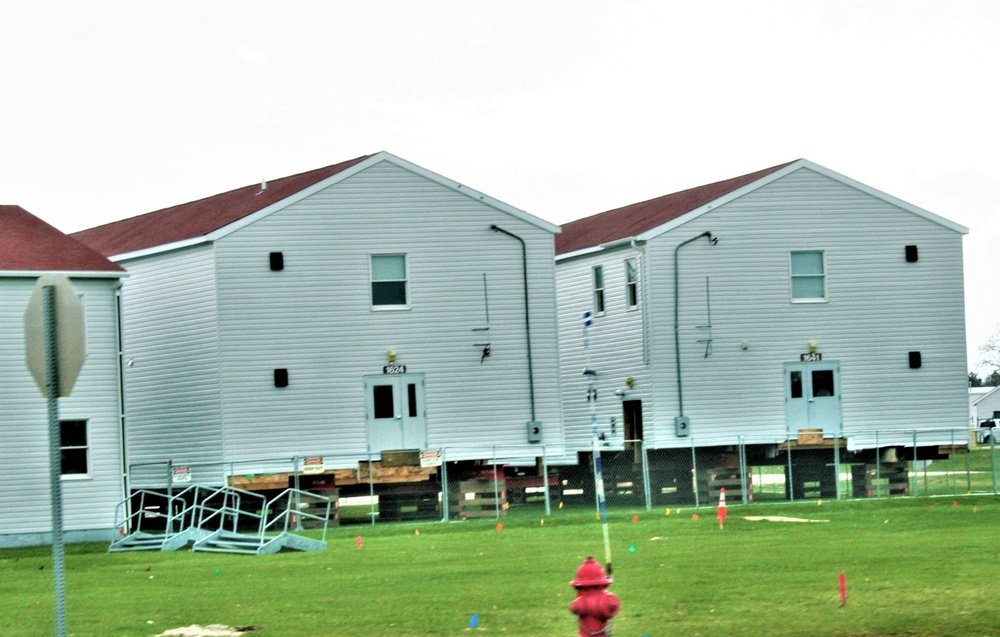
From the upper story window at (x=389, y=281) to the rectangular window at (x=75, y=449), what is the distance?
789 centimetres

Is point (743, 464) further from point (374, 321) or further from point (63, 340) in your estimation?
point (63, 340)

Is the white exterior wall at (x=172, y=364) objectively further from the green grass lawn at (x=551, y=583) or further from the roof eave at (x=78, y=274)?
the green grass lawn at (x=551, y=583)

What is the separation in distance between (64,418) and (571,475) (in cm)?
1629

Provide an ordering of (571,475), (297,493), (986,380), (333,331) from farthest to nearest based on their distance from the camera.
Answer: (986,380), (571,475), (333,331), (297,493)

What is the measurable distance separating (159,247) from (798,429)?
1655 cm

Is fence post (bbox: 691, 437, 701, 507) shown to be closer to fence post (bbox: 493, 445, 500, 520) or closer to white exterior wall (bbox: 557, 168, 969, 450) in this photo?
white exterior wall (bbox: 557, 168, 969, 450)

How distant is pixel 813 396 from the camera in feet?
145

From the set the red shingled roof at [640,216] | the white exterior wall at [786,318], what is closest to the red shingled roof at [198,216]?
the red shingled roof at [640,216]

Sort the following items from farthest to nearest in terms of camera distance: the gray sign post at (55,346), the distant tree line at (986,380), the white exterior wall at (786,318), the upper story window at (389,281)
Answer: the distant tree line at (986,380) → the white exterior wall at (786,318) → the upper story window at (389,281) → the gray sign post at (55,346)

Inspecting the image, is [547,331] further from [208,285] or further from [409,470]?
[208,285]

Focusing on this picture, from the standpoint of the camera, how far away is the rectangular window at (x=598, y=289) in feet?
152

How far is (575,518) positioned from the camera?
3528 cm

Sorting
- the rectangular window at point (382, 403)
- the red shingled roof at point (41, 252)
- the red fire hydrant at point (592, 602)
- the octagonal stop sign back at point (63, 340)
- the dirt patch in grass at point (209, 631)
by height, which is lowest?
the dirt patch in grass at point (209, 631)

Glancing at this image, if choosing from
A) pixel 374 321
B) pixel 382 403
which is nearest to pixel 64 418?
pixel 382 403
